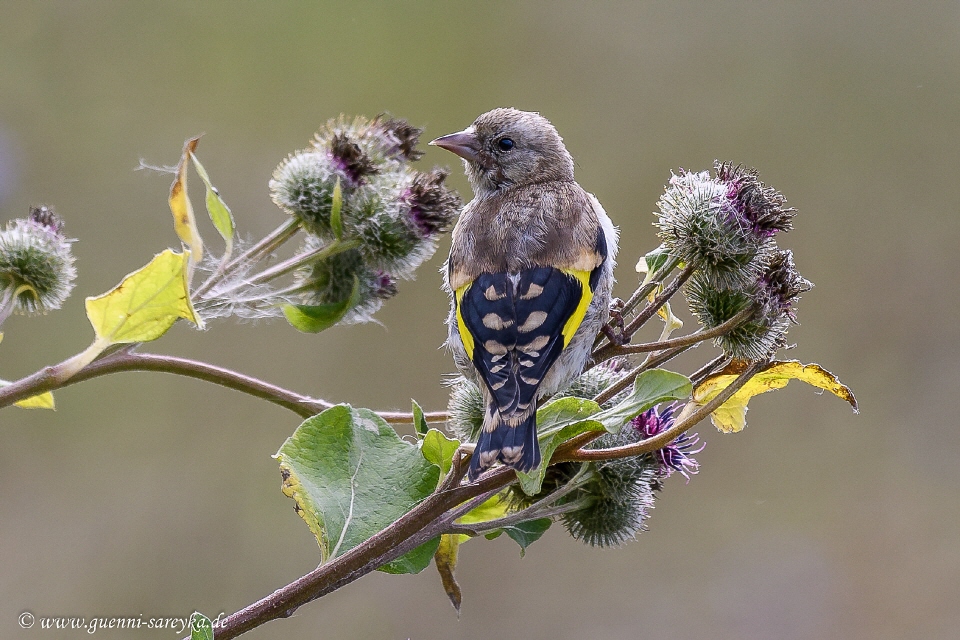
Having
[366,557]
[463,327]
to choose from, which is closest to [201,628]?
[366,557]

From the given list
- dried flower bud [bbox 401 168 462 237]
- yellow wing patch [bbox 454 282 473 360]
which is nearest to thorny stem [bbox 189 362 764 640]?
yellow wing patch [bbox 454 282 473 360]

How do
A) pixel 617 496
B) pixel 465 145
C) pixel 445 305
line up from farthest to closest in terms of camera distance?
pixel 445 305 → pixel 465 145 → pixel 617 496

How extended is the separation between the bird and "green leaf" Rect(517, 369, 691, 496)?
8cm

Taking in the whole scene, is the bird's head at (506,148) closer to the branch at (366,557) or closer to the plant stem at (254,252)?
the plant stem at (254,252)

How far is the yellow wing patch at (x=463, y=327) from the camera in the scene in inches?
81.0

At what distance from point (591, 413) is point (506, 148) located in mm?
1397

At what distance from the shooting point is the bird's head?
2.68 meters

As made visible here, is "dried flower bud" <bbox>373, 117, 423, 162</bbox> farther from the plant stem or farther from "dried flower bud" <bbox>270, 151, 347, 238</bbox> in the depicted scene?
the plant stem

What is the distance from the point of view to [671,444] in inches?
73.4

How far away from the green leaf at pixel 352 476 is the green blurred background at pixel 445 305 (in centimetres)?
335

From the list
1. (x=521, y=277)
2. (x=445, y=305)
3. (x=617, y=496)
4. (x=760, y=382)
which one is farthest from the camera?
(x=445, y=305)

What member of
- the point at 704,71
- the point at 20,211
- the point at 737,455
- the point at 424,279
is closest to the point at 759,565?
the point at 737,455

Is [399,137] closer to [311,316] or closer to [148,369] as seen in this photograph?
[311,316]

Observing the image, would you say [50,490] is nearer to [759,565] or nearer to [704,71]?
[759,565]
